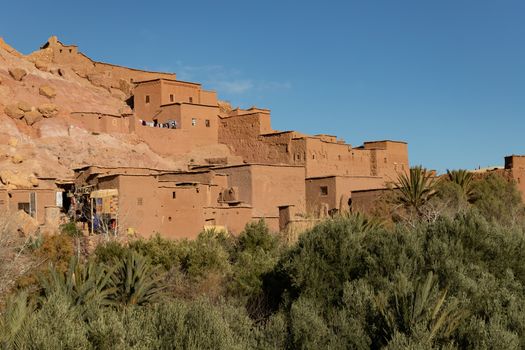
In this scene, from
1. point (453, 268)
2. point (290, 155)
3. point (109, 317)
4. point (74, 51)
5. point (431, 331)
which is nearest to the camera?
point (109, 317)

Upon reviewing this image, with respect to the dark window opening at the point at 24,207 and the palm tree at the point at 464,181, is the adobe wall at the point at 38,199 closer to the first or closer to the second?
the dark window opening at the point at 24,207

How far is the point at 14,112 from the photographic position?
34156 mm

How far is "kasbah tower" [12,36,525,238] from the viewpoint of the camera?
2467cm

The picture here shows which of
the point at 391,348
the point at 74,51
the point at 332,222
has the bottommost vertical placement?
the point at 391,348

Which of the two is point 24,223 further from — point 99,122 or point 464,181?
point 464,181

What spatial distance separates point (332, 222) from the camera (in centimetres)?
1344

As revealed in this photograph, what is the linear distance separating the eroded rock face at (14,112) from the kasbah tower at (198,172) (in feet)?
8.90

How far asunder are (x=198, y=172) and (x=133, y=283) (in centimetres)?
1500

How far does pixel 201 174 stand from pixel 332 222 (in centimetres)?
A: 1541

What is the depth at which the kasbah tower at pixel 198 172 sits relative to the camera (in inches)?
971

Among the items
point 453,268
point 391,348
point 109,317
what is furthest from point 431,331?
point 109,317

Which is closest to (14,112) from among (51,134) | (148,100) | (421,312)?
(51,134)

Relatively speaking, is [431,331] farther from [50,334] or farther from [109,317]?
[50,334]

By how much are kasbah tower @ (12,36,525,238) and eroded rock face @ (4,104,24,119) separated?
107 inches
